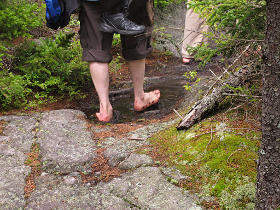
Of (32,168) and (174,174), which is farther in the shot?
(32,168)

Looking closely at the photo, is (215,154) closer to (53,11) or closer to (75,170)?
(75,170)

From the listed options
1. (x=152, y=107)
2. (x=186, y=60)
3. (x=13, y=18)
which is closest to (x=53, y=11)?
(x=13, y=18)

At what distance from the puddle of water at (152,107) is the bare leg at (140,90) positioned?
0.30 ft

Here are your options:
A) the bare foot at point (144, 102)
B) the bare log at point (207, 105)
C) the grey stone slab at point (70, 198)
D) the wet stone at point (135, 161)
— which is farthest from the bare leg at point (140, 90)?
the grey stone slab at point (70, 198)

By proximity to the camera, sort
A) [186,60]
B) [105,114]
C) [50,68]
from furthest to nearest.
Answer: [186,60] < [50,68] < [105,114]

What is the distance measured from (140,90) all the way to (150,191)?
2.06 meters

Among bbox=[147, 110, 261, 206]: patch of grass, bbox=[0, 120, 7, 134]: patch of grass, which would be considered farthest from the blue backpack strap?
bbox=[147, 110, 261, 206]: patch of grass

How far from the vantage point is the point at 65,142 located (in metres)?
2.91

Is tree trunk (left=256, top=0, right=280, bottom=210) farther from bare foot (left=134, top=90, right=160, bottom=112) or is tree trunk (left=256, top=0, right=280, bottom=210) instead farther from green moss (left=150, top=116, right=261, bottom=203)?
bare foot (left=134, top=90, right=160, bottom=112)

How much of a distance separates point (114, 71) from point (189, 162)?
351 cm

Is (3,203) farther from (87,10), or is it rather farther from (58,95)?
(58,95)

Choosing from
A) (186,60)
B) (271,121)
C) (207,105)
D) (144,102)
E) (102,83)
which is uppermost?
(271,121)

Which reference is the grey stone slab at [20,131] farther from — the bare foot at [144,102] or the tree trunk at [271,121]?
the tree trunk at [271,121]

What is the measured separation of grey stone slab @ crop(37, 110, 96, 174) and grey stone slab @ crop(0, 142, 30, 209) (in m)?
0.20
